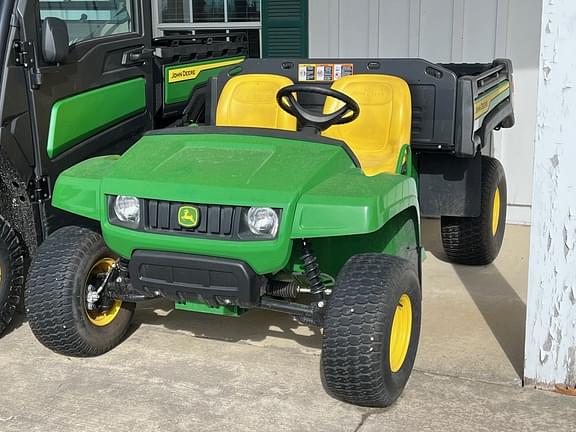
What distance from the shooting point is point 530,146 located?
5703 millimetres

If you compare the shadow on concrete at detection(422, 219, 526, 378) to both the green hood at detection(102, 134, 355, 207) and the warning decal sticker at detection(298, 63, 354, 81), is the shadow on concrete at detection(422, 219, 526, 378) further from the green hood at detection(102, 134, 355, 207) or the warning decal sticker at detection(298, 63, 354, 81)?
the warning decal sticker at detection(298, 63, 354, 81)

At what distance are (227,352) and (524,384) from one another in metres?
1.27

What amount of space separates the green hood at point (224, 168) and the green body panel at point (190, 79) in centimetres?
136

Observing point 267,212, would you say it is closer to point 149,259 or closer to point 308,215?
point 308,215

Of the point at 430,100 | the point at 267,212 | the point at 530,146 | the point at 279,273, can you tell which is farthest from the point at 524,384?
the point at 530,146

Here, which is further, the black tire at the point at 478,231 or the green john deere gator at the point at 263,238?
the black tire at the point at 478,231

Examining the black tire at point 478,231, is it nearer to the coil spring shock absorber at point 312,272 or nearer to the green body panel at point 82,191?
the coil spring shock absorber at point 312,272

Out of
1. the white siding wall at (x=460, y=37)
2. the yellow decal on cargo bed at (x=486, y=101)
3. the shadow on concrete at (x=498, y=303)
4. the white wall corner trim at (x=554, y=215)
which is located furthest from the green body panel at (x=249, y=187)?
the white siding wall at (x=460, y=37)

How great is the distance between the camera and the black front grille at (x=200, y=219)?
290 cm

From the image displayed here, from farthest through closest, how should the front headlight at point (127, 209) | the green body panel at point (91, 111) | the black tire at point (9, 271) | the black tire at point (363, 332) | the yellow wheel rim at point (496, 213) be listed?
1. the yellow wheel rim at point (496, 213)
2. the green body panel at point (91, 111)
3. the black tire at point (9, 271)
4. the front headlight at point (127, 209)
5. the black tire at point (363, 332)

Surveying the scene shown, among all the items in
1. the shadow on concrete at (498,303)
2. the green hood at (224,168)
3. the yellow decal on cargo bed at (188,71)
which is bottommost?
the shadow on concrete at (498,303)

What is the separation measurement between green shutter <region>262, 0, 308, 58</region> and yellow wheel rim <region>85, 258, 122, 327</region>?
10.2 feet

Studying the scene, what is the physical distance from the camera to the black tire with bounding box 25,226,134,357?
3.26 meters

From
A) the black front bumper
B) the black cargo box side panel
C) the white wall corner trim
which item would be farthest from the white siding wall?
the black front bumper
